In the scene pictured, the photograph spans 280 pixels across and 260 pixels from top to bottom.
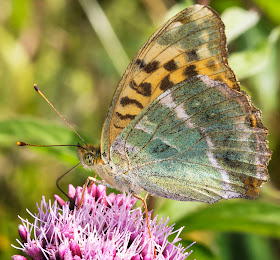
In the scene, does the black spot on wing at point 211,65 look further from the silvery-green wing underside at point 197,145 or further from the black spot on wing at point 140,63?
the black spot on wing at point 140,63

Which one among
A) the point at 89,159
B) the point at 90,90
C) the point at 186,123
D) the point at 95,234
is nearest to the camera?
the point at 95,234

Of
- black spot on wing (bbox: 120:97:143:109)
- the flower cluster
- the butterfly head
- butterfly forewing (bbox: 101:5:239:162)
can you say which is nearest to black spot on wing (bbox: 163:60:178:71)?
butterfly forewing (bbox: 101:5:239:162)

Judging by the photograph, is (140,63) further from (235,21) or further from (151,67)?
(235,21)

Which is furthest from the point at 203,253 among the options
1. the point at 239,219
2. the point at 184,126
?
the point at 184,126

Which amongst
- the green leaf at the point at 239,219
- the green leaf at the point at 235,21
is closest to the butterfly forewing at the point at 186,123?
the green leaf at the point at 239,219

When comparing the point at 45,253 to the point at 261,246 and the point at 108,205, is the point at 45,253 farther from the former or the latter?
the point at 261,246

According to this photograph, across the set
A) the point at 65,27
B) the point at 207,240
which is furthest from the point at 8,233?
the point at 65,27

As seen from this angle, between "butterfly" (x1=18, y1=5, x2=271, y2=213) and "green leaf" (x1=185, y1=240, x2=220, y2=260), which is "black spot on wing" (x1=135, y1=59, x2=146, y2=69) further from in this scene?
"green leaf" (x1=185, y1=240, x2=220, y2=260)
